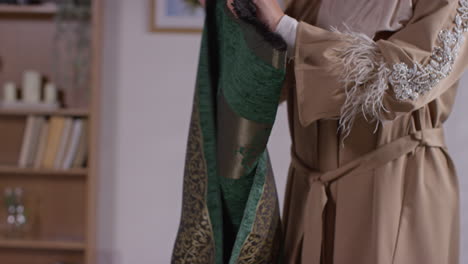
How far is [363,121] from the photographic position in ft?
3.72

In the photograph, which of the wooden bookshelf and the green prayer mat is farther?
the wooden bookshelf

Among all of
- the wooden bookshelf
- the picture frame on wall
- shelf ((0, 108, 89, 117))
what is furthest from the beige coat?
the wooden bookshelf

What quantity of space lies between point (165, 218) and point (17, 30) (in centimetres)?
137

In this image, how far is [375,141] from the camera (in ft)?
3.72

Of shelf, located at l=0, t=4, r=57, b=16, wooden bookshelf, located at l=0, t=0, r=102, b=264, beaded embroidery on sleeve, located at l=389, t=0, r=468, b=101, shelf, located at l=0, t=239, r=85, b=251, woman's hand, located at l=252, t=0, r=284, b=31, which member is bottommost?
shelf, located at l=0, t=239, r=85, b=251

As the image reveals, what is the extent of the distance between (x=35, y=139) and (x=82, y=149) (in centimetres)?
26

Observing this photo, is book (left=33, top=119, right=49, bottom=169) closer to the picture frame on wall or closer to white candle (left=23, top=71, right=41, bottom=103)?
white candle (left=23, top=71, right=41, bottom=103)

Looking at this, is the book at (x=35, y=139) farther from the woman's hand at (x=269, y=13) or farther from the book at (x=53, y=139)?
the woman's hand at (x=269, y=13)

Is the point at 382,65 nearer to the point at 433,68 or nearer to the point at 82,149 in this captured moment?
the point at 433,68

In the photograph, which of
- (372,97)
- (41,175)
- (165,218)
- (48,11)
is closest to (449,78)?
(372,97)

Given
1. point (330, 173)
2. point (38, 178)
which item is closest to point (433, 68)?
point (330, 173)

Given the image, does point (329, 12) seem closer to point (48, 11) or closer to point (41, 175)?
point (48, 11)

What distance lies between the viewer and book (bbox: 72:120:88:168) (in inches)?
107

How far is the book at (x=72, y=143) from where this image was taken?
8.89 ft
